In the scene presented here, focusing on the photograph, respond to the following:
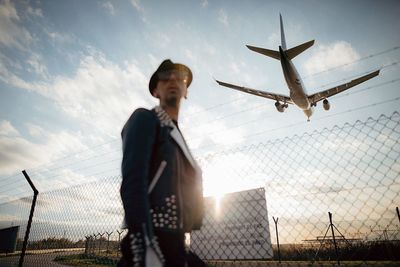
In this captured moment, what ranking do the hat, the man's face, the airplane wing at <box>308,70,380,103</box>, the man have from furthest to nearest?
the airplane wing at <box>308,70,380,103</box> → the hat → the man's face → the man

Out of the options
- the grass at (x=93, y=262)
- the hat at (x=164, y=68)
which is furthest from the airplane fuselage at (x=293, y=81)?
→ the hat at (x=164, y=68)

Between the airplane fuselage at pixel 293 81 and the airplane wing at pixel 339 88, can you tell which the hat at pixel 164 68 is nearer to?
the airplane fuselage at pixel 293 81

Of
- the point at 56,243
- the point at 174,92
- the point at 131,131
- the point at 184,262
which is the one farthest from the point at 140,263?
the point at 56,243

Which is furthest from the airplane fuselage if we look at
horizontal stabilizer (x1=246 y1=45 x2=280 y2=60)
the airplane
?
horizontal stabilizer (x1=246 y1=45 x2=280 y2=60)

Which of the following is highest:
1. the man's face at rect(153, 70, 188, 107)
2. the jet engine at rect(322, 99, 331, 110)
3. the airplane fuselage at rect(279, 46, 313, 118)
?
the airplane fuselage at rect(279, 46, 313, 118)

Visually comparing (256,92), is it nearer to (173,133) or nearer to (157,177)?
(173,133)

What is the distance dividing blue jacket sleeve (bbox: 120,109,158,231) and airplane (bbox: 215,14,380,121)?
75.9ft

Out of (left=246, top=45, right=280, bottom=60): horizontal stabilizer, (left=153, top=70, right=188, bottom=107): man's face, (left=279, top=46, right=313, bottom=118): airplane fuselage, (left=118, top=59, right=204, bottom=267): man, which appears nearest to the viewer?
(left=118, top=59, right=204, bottom=267): man

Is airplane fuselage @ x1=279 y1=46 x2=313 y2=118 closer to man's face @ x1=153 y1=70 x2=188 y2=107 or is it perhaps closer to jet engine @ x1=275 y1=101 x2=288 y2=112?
jet engine @ x1=275 y1=101 x2=288 y2=112

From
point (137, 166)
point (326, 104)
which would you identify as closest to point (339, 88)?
point (326, 104)

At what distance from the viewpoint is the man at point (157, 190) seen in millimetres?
1220

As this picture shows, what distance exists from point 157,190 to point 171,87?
95 centimetres

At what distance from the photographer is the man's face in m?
2.03

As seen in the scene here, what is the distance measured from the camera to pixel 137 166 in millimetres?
1340
